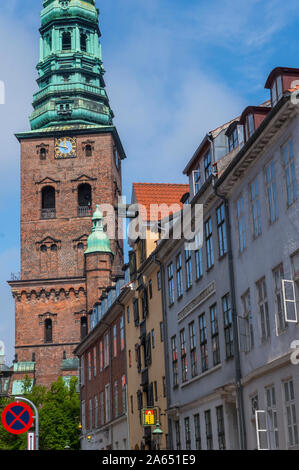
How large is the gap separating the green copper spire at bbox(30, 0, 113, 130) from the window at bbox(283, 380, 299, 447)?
79980mm

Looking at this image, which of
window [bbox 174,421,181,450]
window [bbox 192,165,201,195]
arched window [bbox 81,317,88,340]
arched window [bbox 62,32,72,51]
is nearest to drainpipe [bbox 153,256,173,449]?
window [bbox 174,421,181,450]

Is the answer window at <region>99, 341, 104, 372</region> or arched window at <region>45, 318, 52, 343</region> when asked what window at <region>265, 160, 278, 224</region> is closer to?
window at <region>99, 341, 104, 372</region>

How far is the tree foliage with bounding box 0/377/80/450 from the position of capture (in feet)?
230

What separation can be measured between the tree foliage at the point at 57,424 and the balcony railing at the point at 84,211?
990 inches

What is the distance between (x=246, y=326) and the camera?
81.1 ft

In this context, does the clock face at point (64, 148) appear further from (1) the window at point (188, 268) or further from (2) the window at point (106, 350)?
(1) the window at point (188, 268)

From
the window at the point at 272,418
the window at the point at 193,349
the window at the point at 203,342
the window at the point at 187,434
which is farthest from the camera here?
the window at the point at 187,434

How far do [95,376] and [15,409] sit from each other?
36805 mm

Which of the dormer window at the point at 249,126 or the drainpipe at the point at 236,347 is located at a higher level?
the dormer window at the point at 249,126

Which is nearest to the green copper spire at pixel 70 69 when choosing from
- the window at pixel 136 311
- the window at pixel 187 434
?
the window at pixel 136 311

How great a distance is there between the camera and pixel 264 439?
22.6 meters

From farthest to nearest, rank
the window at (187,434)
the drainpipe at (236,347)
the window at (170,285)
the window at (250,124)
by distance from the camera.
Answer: the window at (170,285)
the window at (187,434)
the drainpipe at (236,347)
the window at (250,124)

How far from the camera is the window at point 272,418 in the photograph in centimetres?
2197

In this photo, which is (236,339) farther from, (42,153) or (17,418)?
(42,153)
